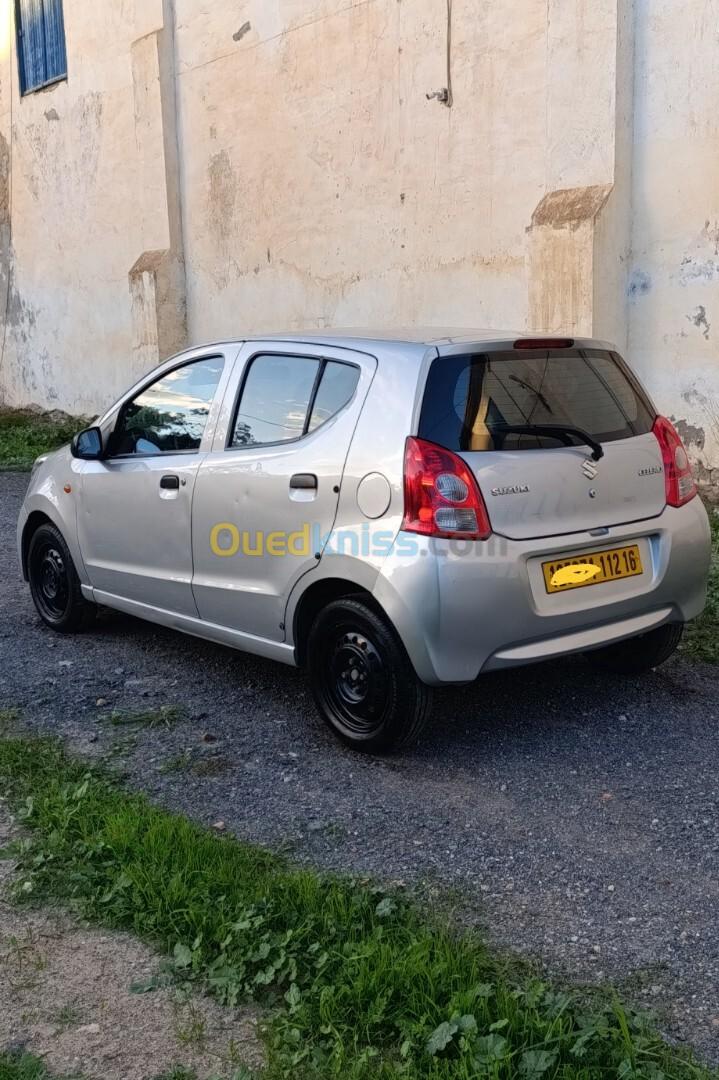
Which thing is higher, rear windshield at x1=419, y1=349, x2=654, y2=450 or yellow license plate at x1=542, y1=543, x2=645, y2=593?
rear windshield at x1=419, y1=349, x2=654, y2=450

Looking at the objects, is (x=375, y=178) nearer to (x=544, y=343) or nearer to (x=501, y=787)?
(x=544, y=343)

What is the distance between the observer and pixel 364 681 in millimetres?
4086

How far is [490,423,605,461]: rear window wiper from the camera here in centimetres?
394

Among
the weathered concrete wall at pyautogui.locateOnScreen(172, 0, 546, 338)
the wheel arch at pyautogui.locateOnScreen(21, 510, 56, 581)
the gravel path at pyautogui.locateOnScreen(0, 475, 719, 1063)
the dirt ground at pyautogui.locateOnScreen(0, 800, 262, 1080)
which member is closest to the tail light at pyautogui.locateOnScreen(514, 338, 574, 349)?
the gravel path at pyautogui.locateOnScreen(0, 475, 719, 1063)

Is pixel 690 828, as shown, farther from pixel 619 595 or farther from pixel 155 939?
pixel 155 939

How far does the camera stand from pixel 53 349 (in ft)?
52.6

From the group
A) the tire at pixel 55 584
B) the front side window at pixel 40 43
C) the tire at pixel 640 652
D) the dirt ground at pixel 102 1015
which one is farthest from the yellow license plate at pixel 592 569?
the front side window at pixel 40 43

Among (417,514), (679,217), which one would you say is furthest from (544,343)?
(679,217)

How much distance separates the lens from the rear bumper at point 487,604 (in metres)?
3.75

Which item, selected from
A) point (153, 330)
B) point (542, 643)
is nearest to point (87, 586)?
point (542, 643)

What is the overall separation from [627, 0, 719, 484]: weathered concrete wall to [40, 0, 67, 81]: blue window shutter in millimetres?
9970

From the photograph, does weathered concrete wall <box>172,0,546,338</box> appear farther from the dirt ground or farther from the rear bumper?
the dirt ground

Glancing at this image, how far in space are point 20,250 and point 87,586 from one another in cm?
1273

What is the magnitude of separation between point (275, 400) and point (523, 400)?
1095 millimetres
